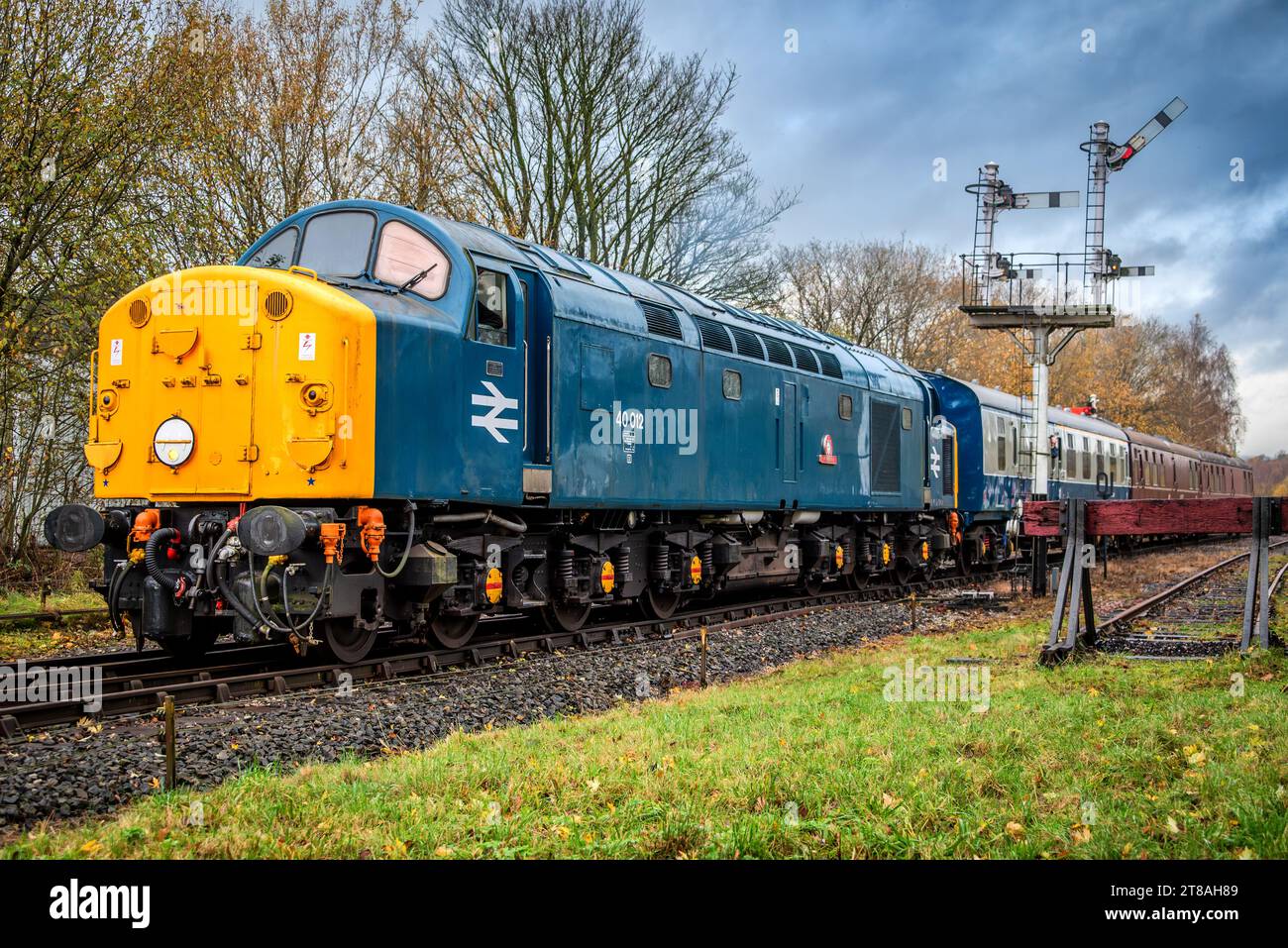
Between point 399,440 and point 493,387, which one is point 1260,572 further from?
point 399,440

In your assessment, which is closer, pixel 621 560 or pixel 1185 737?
pixel 1185 737

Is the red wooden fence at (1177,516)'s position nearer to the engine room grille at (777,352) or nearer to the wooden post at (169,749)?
the engine room grille at (777,352)

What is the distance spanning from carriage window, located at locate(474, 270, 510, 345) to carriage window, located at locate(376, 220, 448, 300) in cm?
47

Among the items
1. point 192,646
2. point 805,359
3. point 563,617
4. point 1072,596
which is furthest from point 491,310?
point 805,359

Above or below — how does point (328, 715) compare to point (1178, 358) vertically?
below

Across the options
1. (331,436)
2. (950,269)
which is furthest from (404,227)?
(950,269)

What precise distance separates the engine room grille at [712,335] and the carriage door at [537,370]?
353 cm

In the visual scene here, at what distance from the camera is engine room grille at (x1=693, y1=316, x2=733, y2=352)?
14.5 metres

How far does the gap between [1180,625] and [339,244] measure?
1056 cm

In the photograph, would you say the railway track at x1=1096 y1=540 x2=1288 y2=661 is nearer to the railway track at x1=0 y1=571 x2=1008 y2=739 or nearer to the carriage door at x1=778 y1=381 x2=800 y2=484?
the railway track at x1=0 y1=571 x2=1008 y2=739

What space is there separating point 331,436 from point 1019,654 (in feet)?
23.2

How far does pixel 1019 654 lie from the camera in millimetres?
10625

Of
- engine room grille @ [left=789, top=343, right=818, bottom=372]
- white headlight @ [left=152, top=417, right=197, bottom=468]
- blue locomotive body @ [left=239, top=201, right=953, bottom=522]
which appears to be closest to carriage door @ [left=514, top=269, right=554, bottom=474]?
blue locomotive body @ [left=239, top=201, right=953, bottom=522]
